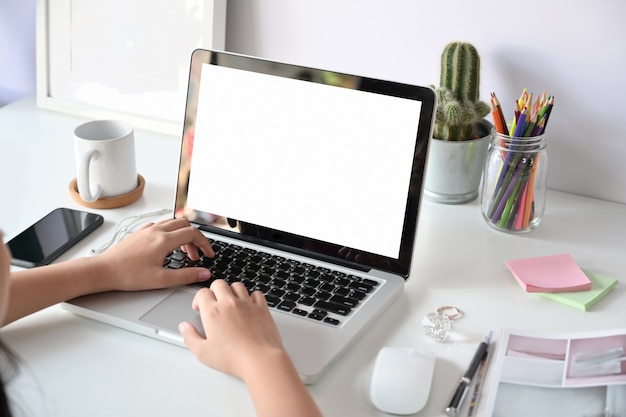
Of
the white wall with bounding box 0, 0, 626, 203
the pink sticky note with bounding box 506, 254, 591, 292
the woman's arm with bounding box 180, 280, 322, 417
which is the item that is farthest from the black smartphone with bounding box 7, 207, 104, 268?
the pink sticky note with bounding box 506, 254, 591, 292

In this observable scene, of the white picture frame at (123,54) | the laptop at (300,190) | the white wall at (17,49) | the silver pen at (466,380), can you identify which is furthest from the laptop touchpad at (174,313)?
the white wall at (17,49)

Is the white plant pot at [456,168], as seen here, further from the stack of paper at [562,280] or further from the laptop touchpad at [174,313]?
the laptop touchpad at [174,313]

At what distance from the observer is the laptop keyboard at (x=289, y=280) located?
0.94 meters

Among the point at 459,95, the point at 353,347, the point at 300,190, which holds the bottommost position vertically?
the point at 353,347

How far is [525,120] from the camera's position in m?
1.11

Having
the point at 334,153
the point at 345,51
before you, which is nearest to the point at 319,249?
the point at 334,153

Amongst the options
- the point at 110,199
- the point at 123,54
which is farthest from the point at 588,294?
the point at 123,54

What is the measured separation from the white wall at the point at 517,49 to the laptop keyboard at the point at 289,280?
45 cm

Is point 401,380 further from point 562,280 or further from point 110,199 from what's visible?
point 110,199

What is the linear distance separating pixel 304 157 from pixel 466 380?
0.37 m

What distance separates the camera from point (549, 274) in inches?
41.3

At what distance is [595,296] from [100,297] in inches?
23.9

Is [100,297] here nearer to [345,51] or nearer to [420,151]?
[420,151]

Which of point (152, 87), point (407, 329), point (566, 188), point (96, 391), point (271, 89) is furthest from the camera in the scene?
point (152, 87)
